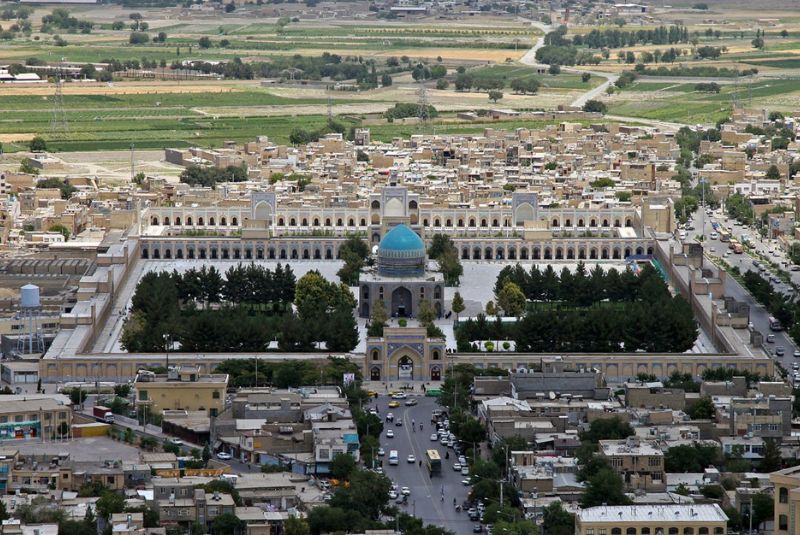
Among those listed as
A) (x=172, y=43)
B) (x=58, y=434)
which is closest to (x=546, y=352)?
(x=58, y=434)

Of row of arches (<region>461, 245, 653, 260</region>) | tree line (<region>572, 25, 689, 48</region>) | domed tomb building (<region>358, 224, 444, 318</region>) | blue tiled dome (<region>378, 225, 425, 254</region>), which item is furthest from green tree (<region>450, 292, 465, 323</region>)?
tree line (<region>572, 25, 689, 48</region>)

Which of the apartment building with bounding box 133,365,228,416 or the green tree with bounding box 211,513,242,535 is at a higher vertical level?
the green tree with bounding box 211,513,242,535

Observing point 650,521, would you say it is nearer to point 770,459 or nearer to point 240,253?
point 770,459

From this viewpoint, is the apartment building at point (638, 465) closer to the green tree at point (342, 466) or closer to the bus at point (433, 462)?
the bus at point (433, 462)

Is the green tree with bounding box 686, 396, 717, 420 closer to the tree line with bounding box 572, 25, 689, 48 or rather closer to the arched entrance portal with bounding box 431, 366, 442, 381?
the arched entrance portal with bounding box 431, 366, 442, 381

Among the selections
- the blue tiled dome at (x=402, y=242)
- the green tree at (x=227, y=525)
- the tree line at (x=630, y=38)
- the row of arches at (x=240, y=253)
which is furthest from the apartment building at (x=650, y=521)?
the tree line at (x=630, y=38)

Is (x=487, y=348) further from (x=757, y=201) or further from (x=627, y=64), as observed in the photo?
(x=627, y=64)

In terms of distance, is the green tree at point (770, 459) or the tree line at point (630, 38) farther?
the tree line at point (630, 38)
